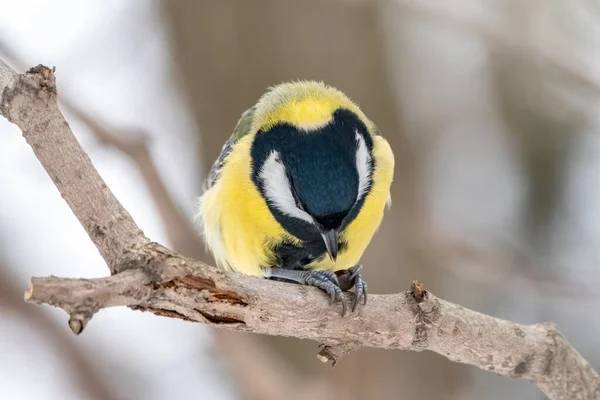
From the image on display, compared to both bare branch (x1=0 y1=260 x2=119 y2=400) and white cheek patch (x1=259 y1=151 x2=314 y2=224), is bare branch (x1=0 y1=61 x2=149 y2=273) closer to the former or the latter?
white cheek patch (x1=259 y1=151 x2=314 y2=224)

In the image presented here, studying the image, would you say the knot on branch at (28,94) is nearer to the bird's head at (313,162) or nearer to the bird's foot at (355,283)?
the bird's head at (313,162)

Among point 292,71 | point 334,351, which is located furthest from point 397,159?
point 334,351

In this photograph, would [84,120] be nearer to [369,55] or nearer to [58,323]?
[58,323]

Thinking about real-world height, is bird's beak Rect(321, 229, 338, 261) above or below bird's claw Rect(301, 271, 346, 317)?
above

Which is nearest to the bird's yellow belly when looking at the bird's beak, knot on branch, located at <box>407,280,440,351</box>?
the bird's beak

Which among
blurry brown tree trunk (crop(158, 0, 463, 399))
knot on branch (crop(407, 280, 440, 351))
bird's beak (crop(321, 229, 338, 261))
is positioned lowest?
knot on branch (crop(407, 280, 440, 351))

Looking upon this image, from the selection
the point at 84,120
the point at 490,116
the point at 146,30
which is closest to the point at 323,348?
the point at 84,120

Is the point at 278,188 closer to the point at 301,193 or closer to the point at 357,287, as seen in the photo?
the point at 301,193
